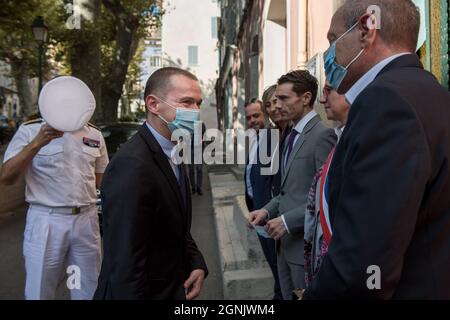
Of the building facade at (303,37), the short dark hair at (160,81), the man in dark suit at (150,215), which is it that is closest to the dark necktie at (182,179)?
the man in dark suit at (150,215)

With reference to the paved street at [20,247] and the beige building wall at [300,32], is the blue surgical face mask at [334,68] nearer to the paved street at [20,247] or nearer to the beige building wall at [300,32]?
the beige building wall at [300,32]

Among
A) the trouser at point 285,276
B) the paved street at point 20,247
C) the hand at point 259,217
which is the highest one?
the hand at point 259,217

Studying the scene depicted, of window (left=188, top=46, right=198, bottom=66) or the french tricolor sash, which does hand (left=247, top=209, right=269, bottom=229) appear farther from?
window (left=188, top=46, right=198, bottom=66)

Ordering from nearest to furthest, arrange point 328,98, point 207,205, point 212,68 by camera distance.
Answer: point 328,98
point 207,205
point 212,68

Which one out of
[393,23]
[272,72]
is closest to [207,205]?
[272,72]

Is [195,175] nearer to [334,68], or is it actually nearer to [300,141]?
[300,141]

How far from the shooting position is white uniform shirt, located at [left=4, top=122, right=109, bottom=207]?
9.41 feet

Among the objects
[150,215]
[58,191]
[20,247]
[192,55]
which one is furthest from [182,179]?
[192,55]

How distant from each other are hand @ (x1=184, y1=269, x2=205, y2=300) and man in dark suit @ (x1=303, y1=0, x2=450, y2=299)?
3.17 ft

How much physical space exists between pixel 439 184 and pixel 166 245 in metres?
1.17

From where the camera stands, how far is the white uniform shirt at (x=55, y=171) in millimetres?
2869

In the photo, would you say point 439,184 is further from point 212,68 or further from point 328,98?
point 212,68

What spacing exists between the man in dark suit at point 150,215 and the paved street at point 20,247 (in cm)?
252

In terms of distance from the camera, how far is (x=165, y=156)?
6.50ft
